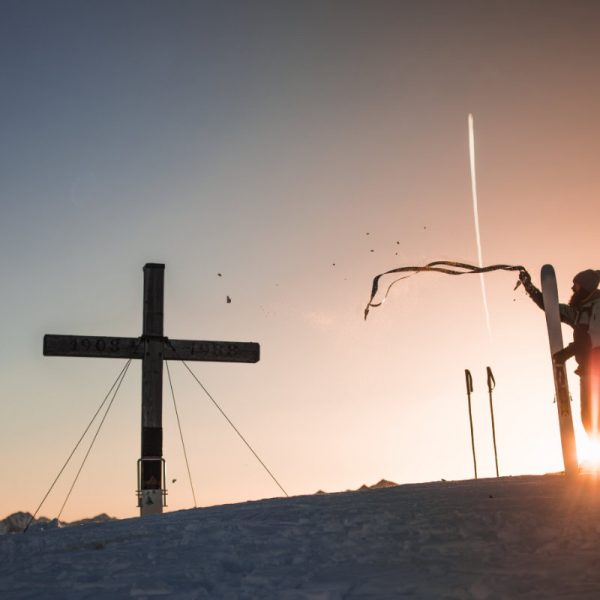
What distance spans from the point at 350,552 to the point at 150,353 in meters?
8.46

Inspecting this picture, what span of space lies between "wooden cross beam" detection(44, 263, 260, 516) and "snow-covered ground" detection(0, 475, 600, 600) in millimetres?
5591

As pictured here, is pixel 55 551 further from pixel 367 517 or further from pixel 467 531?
pixel 467 531

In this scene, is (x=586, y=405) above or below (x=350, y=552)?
above

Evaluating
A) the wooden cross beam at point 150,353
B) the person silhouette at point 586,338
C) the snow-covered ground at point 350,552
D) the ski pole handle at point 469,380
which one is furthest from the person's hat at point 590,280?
the wooden cross beam at point 150,353

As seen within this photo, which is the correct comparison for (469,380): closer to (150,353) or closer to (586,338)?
(586,338)

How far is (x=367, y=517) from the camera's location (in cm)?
596

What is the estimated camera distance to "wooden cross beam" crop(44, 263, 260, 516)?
41.5 feet

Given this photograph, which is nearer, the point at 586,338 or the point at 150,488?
the point at 586,338

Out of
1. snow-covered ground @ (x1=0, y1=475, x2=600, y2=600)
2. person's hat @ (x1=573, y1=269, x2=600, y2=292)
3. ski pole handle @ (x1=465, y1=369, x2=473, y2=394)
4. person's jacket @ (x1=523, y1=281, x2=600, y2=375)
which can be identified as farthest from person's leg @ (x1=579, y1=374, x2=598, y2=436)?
ski pole handle @ (x1=465, y1=369, x2=473, y2=394)

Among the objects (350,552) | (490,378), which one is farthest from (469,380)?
(350,552)

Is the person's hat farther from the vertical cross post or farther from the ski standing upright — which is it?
the vertical cross post

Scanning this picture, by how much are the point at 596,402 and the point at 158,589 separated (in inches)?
207

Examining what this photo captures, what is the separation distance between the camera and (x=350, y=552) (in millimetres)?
5027

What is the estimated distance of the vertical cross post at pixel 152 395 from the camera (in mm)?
12586
